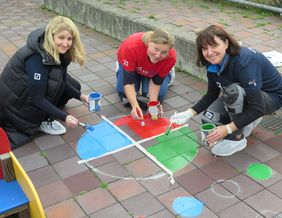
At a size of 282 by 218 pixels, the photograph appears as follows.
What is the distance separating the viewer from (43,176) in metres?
3.17

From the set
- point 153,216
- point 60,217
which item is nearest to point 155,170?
point 153,216

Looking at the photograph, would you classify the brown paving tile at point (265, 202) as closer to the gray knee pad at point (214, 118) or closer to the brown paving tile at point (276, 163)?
the brown paving tile at point (276, 163)

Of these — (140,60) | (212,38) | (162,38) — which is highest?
(212,38)

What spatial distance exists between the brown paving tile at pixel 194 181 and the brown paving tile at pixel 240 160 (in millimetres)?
291

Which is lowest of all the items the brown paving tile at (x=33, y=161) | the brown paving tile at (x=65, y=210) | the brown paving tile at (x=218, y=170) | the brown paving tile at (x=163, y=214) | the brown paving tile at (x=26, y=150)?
the brown paving tile at (x=26, y=150)

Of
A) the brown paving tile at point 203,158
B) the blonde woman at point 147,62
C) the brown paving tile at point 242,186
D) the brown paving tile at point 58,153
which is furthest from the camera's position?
the blonde woman at point 147,62

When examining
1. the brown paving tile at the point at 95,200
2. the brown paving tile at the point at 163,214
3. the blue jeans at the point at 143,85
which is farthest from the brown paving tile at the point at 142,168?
the blue jeans at the point at 143,85

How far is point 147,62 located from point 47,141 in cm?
122

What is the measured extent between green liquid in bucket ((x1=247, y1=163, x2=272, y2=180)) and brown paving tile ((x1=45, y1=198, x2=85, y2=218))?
1355 mm

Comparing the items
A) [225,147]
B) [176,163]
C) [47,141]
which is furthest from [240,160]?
[47,141]

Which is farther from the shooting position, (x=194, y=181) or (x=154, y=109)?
(x=154, y=109)

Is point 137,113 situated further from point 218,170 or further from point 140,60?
point 218,170

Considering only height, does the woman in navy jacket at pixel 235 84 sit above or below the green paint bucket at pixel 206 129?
above

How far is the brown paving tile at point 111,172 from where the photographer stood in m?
3.12
